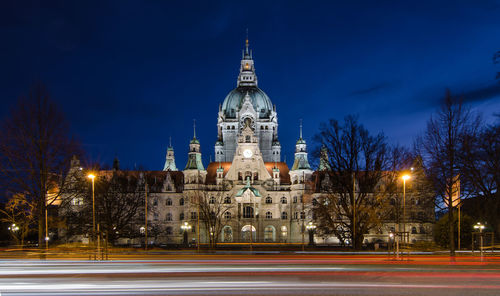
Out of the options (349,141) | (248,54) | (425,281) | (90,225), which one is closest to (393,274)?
(425,281)

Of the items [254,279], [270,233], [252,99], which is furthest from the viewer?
[252,99]

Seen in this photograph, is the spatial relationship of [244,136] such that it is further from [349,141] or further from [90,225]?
[349,141]

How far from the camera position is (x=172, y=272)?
26328mm

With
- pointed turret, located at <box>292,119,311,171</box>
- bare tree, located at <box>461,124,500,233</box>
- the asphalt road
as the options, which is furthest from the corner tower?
the asphalt road

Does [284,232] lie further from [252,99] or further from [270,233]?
[252,99]

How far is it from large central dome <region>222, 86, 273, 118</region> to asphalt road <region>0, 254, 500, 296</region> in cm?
10609

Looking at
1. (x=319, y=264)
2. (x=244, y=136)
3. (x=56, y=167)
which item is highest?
(x=244, y=136)

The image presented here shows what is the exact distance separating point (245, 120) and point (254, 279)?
107m

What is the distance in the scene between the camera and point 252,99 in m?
137

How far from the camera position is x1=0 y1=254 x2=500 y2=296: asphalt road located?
20.5m

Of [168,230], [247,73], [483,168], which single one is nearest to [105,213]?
[168,230]

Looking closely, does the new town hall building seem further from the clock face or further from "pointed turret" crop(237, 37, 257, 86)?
"pointed turret" crop(237, 37, 257, 86)

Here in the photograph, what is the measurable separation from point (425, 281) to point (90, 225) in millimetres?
61854

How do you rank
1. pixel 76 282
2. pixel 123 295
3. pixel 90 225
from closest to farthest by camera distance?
pixel 123 295 → pixel 76 282 → pixel 90 225
